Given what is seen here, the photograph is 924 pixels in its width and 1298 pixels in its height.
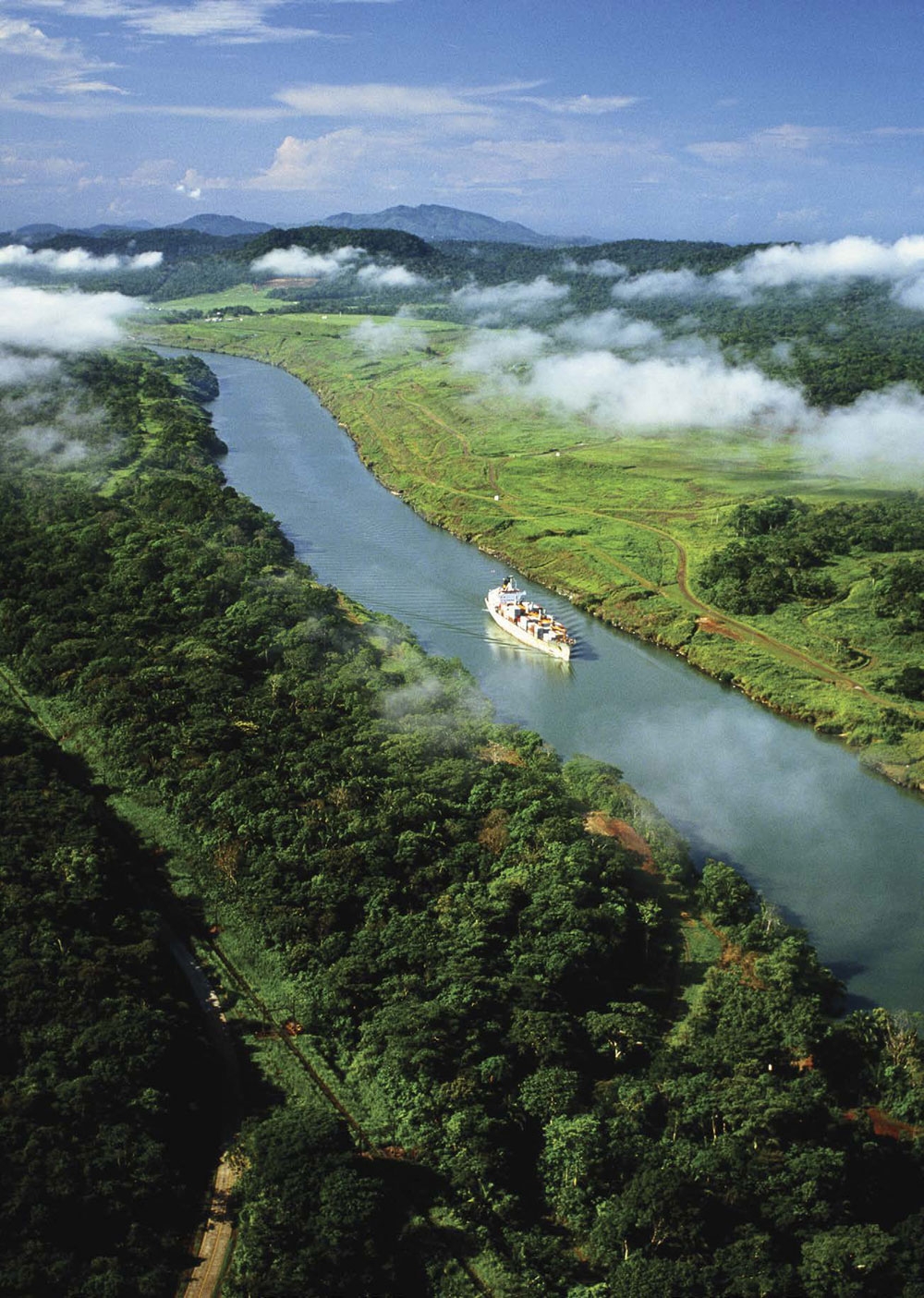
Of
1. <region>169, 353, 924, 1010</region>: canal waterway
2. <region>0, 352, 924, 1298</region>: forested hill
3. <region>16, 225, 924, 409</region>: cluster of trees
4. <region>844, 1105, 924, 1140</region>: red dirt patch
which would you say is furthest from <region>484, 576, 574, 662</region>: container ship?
<region>16, 225, 924, 409</region>: cluster of trees

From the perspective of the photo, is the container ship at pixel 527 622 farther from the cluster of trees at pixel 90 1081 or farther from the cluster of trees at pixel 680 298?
the cluster of trees at pixel 680 298

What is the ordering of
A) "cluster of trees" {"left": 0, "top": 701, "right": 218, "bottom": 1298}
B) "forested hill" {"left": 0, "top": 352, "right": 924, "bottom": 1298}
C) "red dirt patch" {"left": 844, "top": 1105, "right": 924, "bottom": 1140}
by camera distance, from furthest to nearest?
"red dirt patch" {"left": 844, "top": 1105, "right": 924, "bottom": 1140}
"forested hill" {"left": 0, "top": 352, "right": 924, "bottom": 1298}
"cluster of trees" {"left": 0, "top": 701, "right": 218, "bottom": 1298}

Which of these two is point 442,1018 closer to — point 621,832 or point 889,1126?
point 889,1126

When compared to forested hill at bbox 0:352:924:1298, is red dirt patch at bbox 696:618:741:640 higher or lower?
higher

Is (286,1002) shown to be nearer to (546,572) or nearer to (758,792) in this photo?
(758,792)

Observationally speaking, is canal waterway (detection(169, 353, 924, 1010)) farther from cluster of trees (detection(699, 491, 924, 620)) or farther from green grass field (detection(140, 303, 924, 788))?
cluster of trees (detection(699, 491, 924, 620))

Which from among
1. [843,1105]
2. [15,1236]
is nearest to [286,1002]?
Answer: [15,1236]
